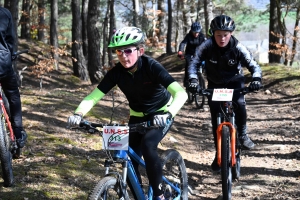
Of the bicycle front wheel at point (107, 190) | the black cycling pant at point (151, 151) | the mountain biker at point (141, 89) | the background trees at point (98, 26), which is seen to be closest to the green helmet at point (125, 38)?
the mountain biker at point (141, 89)

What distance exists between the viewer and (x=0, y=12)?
5156mm

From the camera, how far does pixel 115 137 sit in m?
3.81

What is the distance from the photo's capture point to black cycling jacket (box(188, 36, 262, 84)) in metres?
5.92

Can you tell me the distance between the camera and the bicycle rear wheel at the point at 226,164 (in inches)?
215

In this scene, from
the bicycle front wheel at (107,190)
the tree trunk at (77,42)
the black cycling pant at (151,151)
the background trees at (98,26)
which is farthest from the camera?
the tree trunk at (77,42)

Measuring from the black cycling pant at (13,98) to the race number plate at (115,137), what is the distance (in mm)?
2115

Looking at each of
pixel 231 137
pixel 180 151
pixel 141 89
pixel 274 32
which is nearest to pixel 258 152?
pixel 180 151

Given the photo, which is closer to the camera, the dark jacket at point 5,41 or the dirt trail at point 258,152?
the dark jacket at point 5,41

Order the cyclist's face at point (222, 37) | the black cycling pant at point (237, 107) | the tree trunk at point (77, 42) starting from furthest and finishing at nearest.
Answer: the tree trunk at point (77, 42) < the black cycling pant at point (237, 107) < the cyclist's face at point (222, 37)

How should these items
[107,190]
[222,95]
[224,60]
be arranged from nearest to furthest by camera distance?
[107,190] → [222,95] → [224,60]

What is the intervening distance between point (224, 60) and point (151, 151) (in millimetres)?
2368

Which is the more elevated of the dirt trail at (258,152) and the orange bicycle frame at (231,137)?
the orange bicycle frame at (231,137)

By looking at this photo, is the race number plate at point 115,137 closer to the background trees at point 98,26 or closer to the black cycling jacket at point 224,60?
the black cycling jacket at point 224,60

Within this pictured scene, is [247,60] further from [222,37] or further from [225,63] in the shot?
[222,37]
